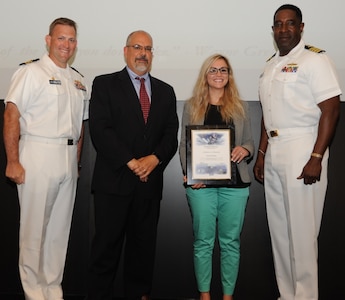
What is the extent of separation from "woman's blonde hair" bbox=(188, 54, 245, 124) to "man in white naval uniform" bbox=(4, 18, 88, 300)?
0.83m

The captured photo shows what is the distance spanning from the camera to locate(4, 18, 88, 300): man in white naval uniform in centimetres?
266

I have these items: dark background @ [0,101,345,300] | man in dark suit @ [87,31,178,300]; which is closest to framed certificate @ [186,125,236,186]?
man in dark suit @ [87,31,178,300]

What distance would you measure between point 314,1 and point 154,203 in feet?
6.46

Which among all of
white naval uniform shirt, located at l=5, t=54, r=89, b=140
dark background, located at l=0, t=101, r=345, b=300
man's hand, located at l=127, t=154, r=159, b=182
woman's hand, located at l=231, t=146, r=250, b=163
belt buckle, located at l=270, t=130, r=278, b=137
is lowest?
dark background, located at l=0, t=101, r=345, b=300

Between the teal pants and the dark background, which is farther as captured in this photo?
the dark background

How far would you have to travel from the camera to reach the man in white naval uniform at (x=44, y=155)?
8.72 ft

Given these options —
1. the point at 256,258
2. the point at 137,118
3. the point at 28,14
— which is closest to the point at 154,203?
the point at 137,118

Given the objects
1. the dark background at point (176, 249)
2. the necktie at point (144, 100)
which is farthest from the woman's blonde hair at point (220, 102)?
the dark background at point (176, 249)

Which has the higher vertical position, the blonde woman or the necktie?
the necktie

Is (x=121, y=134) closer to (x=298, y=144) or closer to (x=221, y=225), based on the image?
(x=221, y=225)

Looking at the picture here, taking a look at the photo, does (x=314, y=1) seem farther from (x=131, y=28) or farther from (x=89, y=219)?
(x=89, y=219)

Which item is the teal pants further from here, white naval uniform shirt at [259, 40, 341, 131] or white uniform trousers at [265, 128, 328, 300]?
white naval uniform shirt at [259, 40, 341, 131]

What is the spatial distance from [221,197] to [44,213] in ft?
3.84

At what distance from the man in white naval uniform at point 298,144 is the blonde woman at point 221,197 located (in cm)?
20
